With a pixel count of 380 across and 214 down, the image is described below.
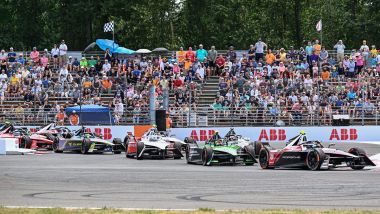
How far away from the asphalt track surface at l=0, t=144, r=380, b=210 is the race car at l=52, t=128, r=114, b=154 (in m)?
8.36

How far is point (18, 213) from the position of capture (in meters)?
15.4

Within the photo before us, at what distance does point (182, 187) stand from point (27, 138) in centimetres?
2060

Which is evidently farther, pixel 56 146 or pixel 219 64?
pixel 219 64

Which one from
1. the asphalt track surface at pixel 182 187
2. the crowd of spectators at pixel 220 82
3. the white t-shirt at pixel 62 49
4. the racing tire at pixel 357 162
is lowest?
the asphalt track surface at pixel 182 187

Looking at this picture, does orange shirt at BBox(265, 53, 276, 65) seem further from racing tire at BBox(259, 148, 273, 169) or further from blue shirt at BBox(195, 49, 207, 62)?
racing tire at BBox(259, 148, 273, 169)

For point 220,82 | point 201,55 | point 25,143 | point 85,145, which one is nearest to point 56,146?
point 25,143

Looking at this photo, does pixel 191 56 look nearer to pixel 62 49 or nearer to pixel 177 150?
pixel 62 49

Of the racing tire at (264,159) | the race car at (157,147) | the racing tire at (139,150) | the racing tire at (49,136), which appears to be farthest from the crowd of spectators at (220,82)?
the racing tire at (264,159)

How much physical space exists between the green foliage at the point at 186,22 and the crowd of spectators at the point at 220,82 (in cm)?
1568

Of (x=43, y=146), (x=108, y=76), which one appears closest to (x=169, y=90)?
(x=108, y=76)

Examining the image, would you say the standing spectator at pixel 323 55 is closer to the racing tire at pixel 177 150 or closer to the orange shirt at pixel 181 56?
the orange shirt at pixel 181 56

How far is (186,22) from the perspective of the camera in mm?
68875

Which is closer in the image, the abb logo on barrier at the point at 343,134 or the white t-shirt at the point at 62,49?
the abb logo on barrier at the point at 343,134

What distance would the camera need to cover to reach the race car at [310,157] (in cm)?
2605
